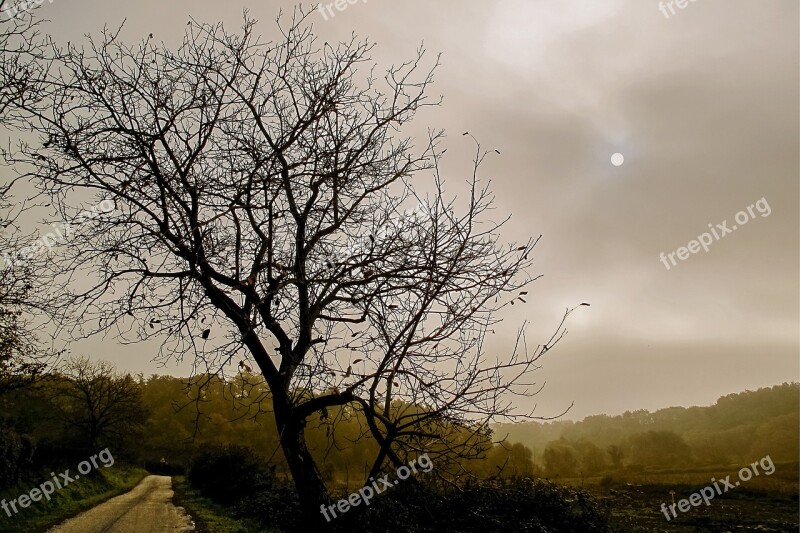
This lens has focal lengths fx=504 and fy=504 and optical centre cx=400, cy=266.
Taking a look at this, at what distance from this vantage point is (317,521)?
192 inches

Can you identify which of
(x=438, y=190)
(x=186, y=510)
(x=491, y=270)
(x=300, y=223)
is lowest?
(x=186, y=510)

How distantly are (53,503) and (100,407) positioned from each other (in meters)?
34.0

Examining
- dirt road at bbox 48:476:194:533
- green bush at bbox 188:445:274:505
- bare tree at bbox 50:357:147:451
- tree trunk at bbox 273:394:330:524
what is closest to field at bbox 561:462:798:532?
tree trunk at bbox 273:394:330:524

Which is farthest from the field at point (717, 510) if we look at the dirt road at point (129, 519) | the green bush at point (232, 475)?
the green bush at point (232, 475)

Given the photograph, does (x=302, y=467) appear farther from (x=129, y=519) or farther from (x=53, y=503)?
(x=53, y=503)

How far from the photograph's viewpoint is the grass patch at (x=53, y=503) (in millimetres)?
13961

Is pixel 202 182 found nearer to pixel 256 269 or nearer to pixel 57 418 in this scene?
pixel 256 269

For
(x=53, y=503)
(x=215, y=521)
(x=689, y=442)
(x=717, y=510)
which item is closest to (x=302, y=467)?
(x=215, y=521)

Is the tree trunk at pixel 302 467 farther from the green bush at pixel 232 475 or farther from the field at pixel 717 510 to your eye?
the green bush at pixel 232 475

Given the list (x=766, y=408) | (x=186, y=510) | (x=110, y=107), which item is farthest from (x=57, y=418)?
(x=766, y=408)

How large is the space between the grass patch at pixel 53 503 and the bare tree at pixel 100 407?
65.0ft

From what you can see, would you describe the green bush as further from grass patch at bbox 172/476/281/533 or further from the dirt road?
the dirt road

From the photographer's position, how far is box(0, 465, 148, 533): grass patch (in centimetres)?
1396

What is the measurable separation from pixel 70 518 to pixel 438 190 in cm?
1848
